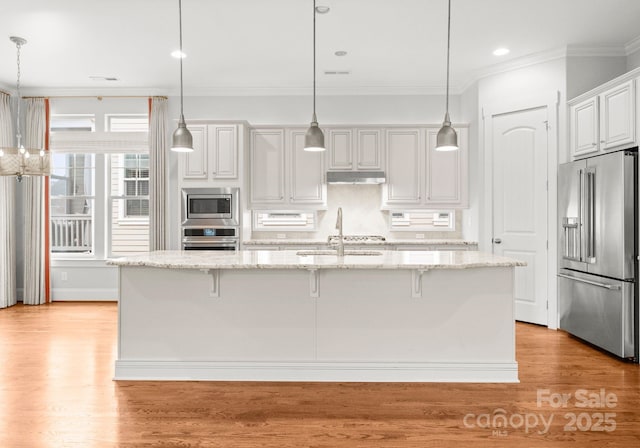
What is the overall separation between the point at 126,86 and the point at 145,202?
166 cm

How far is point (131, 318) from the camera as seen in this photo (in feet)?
10.9

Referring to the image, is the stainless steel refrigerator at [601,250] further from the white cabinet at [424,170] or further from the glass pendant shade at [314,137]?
the glass pendant shade at [314,137]

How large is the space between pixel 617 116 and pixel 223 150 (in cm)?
431

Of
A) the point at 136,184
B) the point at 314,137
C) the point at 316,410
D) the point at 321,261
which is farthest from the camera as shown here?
the point at 136,184

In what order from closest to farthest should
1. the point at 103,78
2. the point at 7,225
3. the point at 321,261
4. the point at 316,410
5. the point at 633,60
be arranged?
1. the point at 316,410
2. the point at 321,261
3. the point at 633,60
4. the point at 103,78
5. the point at 7,225

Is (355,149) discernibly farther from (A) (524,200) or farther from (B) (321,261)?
(B) (321,261)

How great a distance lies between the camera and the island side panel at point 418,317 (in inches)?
128

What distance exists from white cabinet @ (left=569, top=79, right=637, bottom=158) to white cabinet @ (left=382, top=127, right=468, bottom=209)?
1494 millimetres

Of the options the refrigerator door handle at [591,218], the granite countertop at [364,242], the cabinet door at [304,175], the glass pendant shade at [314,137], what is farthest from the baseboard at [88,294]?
the refrigerator door handle at [591,218]

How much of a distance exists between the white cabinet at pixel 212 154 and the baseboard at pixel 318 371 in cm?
295

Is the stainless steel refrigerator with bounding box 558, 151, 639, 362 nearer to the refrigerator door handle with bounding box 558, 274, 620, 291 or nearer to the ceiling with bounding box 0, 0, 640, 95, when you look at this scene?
the refrigerator door handle with bounding box 558, 274, 620, 291

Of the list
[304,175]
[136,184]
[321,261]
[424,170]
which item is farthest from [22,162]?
[424,170]

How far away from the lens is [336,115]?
247 inches

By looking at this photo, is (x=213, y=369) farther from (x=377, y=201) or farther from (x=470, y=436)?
(x=377, y=201)
